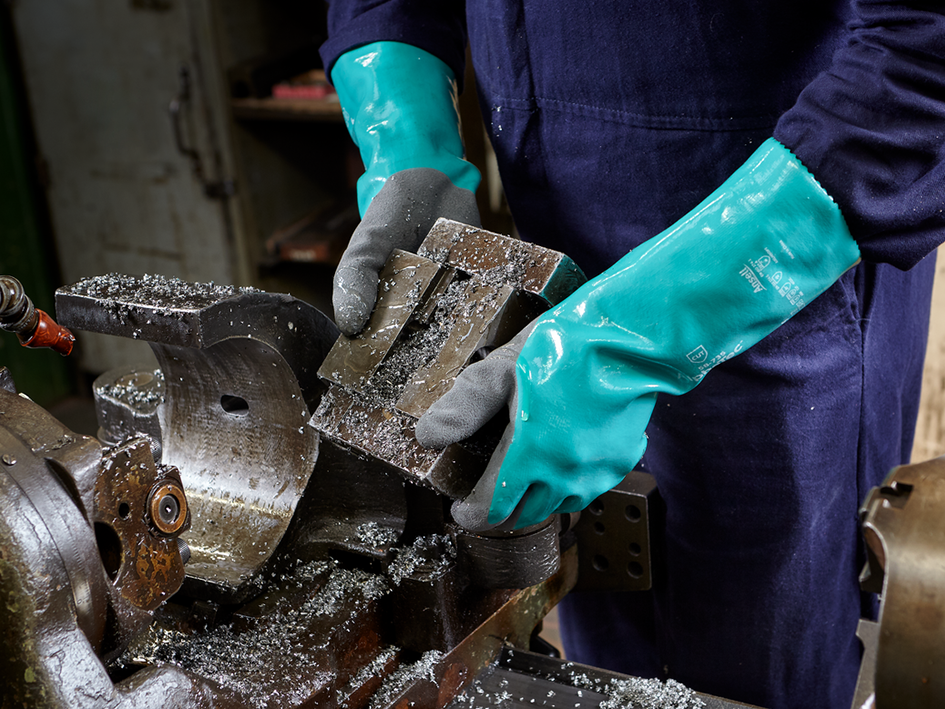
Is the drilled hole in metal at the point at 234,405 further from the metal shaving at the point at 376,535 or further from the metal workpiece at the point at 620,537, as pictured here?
the metal workpiece at the point at 620,537

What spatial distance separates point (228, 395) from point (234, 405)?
0.04m

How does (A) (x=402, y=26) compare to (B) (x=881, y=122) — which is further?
(A) (x=402, y=26)

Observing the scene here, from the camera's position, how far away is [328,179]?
11.3ft

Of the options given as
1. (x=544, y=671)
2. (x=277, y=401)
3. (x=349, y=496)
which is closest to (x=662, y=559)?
(x=544, y=671)

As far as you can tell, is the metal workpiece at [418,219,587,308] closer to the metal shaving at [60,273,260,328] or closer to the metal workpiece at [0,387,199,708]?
the metal shaving at [60,273,260,328]

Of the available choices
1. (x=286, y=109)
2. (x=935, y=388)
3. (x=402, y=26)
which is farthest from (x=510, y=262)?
(x=286, y=109)

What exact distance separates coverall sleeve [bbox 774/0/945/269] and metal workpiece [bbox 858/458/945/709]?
0.38m

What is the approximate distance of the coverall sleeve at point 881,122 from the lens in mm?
854

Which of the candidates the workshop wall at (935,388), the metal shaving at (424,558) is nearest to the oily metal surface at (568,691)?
the metal shaving at (424,558)

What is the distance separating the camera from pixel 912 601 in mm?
573

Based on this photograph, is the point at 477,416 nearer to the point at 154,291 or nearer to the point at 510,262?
the point at 510,262

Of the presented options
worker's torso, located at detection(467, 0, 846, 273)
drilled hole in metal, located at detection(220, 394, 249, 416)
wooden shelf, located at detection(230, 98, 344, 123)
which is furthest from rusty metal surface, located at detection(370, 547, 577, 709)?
wooden shelf, located at detection(230, 98, 344, 123)

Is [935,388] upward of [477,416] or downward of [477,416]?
downward

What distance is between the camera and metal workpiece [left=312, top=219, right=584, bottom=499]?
902 millimetres
